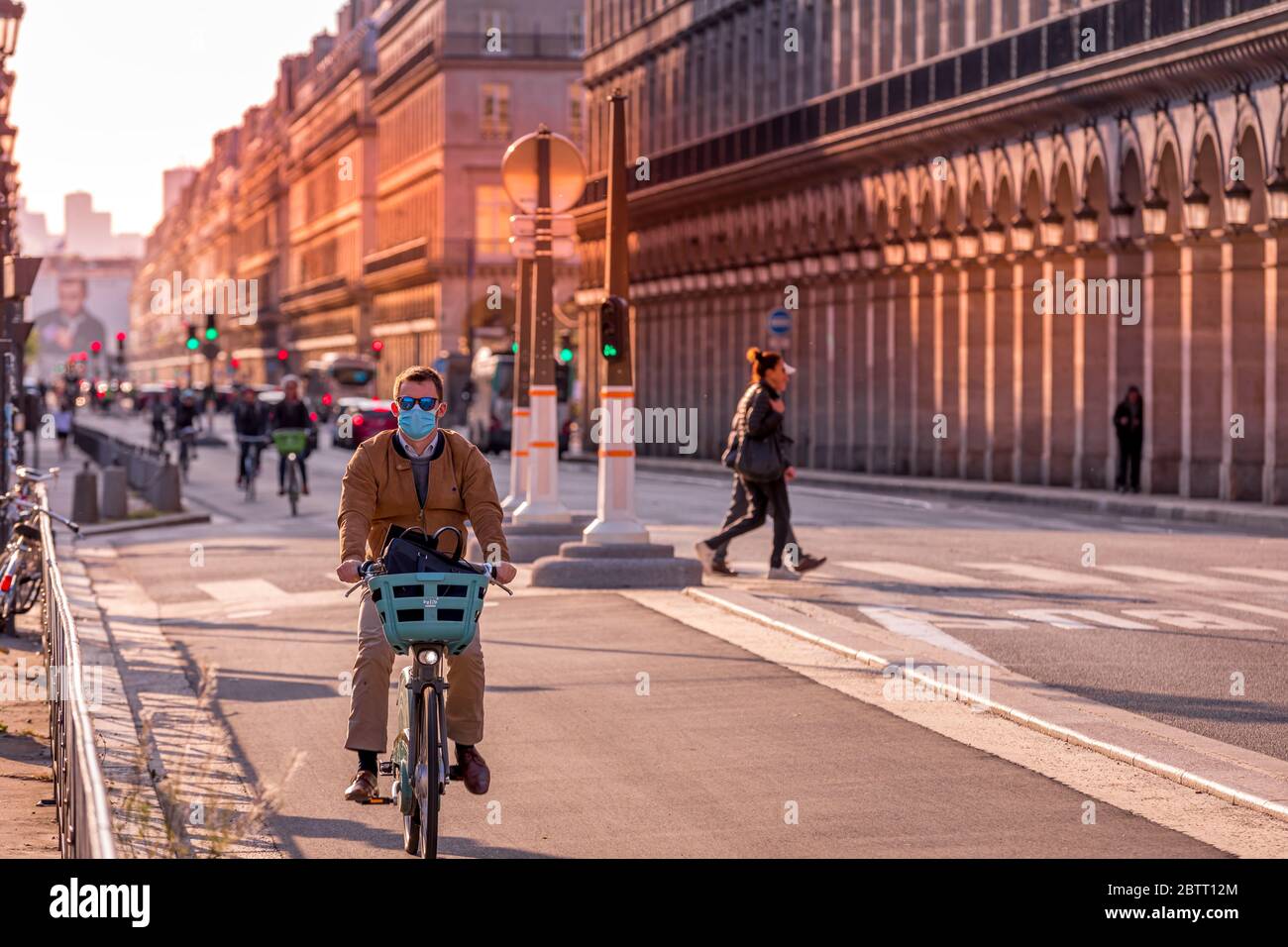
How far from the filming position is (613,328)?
71.8ft

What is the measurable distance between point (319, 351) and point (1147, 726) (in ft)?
542

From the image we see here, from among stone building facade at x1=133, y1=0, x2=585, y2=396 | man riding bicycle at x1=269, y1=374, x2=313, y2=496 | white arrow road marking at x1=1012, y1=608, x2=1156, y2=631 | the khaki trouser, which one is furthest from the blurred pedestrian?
the khaki trouser

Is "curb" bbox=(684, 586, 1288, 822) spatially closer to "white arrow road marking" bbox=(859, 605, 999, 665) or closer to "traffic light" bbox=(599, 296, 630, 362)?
"white arrow road marking" bbox=(859, 605, 999, 665)

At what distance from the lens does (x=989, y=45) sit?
5109 centimetres

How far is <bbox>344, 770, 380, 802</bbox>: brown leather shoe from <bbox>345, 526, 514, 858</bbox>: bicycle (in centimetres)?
56

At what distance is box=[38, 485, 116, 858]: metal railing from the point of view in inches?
245

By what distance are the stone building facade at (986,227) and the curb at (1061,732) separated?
2346cm

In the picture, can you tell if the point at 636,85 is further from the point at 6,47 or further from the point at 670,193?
the point at 6,47

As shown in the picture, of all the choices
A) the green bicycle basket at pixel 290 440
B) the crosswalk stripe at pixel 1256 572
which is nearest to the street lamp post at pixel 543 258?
the crosswalk stripe at pixel 1256 572

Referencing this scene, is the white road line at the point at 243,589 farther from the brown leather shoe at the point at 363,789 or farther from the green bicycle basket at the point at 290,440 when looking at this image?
the green bicycle basket at the point at 290,440

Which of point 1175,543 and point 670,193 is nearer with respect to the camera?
point 1175,543

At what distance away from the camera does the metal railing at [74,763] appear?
20.4 ft
